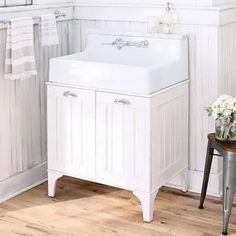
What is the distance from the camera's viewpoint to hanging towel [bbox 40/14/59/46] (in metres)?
3.12

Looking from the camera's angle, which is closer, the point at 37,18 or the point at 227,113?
the point at 227,113

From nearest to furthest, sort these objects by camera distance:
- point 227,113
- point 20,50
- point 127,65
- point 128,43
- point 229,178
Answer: point 229,178 → point 227,113 → point 20,50 → point 127,65 → point 128,43

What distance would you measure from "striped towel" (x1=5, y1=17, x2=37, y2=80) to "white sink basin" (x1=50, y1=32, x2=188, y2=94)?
5.5 inches

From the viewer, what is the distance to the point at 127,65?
3090 mm

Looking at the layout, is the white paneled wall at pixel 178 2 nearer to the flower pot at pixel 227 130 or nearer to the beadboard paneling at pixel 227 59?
the beadboard paneling at pixel 227 59

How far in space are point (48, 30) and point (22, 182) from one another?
37.8 inches

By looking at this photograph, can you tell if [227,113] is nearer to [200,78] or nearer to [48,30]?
[200,78]

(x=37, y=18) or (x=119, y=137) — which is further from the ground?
(x=37, y=18)

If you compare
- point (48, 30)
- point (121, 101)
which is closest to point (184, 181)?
point (121, 101)

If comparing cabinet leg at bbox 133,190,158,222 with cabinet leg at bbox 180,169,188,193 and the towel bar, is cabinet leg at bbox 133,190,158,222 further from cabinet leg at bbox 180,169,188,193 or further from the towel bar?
the towel bar

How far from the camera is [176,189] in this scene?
3299 mm

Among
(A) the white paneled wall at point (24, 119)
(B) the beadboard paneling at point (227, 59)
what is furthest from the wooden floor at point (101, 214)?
(B) the beadboard paneling at point (227, 59)

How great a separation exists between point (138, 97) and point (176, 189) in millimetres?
846

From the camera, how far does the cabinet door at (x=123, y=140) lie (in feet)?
9.02
